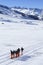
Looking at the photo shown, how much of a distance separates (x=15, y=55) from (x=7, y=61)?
6.59 ft

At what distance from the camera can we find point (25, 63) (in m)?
16.7

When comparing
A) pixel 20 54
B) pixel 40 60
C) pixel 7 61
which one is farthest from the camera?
pixel 20 54

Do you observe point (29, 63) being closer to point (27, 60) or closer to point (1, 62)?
point (27, 60)

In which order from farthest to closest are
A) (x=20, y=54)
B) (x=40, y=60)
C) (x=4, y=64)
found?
(x=20, y=54)
(x=40, y=60)
(x=4, y=64)

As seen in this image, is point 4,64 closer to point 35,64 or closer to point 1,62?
point 1,62

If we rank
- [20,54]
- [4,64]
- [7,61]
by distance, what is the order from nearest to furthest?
[4,64] < [7,61] < [20,54]

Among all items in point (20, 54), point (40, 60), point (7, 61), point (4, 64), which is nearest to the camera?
point (4, 64)

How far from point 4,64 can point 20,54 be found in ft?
14.1

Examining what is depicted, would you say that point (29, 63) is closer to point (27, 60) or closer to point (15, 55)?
point (27, 60)

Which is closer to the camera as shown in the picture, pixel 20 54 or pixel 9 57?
pixel 9 57

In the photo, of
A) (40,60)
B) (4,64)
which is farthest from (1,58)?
(40,60)

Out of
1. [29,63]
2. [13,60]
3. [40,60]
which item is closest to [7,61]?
[13,60]

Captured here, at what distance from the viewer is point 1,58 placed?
18.2 m

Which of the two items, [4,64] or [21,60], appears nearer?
[4,64]
